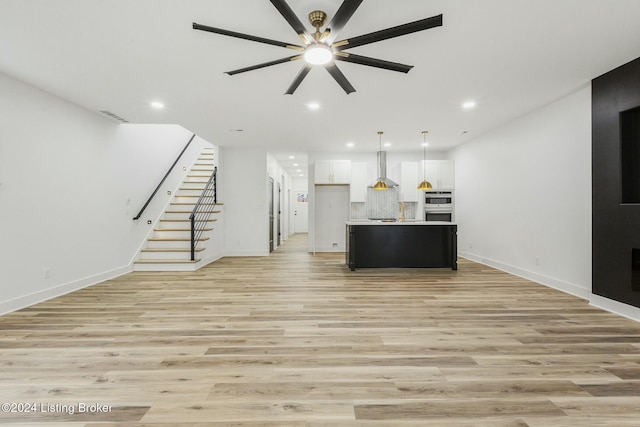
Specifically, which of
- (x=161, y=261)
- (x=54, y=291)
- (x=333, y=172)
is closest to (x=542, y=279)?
(x=333, y=172)

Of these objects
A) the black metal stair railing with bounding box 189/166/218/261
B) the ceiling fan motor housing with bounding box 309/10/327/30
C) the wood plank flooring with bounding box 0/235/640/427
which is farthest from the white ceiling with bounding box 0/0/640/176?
the wood plank flooring with bounding box 0/235/640/427

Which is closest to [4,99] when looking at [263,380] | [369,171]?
[263,380]

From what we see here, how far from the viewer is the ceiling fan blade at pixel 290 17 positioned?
1.91m

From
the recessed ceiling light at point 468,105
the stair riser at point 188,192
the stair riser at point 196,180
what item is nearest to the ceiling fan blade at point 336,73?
the recessed ceiling light at point 468,105

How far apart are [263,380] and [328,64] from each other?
2680 mm

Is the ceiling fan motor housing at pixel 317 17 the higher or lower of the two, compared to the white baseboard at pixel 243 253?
higher

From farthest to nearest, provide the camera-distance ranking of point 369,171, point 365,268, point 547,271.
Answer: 1. point 369,171
2. point 365,268
3. point 547,271

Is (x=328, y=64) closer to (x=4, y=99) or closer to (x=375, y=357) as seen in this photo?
(x=375, y=357)

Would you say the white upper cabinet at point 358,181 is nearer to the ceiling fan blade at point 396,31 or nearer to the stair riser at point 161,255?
the stair riser at point 161,255

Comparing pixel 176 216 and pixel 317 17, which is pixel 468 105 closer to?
pixel 317 17

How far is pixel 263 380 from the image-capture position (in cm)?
204

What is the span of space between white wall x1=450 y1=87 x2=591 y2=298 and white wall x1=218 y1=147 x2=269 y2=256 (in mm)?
5349

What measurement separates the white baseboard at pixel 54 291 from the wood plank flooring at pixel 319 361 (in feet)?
0.68

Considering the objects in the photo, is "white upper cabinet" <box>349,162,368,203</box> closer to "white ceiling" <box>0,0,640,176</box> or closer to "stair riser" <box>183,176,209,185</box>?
"white ceiling" <box>0,0,640,176</box>
